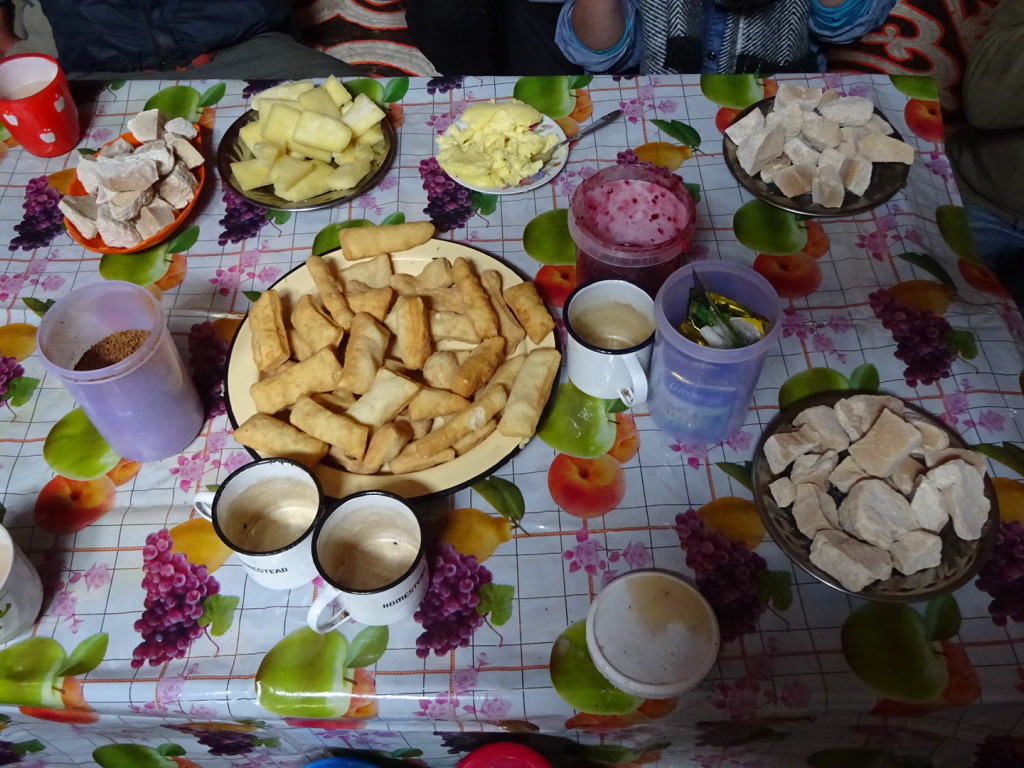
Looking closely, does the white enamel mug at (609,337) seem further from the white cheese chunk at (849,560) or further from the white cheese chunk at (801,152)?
the white cheese chunk at (801,152)

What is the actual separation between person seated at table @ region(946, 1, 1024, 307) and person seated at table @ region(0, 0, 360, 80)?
1.45 meters

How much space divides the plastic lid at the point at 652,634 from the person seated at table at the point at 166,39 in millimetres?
1476

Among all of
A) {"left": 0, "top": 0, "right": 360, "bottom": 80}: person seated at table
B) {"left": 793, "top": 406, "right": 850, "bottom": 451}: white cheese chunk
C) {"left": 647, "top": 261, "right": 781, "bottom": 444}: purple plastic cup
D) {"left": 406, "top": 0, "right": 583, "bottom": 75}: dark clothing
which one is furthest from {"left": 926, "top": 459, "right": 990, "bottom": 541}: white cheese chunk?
{"left": 0, "top": 0, "right": 360, "bottom": 80}: person seated at table

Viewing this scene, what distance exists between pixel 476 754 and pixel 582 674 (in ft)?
0.57

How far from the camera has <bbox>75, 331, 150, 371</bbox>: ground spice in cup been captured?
917mm

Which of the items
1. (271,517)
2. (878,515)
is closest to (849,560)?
(878,515)

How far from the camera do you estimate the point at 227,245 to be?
4.00 feet

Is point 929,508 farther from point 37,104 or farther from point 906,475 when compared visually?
point 37,104

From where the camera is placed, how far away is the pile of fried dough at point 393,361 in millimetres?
912

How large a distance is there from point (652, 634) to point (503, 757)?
23 cm

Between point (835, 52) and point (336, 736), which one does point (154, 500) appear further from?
point (835, 52)

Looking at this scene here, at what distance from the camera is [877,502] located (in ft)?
2.77

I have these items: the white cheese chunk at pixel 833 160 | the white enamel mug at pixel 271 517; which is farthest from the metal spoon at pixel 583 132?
the white enamel mug at pixel 271 517

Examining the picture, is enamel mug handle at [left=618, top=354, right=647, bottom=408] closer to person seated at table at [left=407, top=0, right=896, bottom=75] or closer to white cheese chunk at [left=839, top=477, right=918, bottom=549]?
white cheese chunk at [left=839, top=477, right=918, bottom=549]
